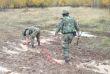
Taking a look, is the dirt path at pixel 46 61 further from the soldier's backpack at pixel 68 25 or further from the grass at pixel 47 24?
the grass at pixel 47 24

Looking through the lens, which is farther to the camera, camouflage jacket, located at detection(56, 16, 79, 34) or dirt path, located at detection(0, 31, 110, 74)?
camouflage jacket, located at detection(56, 16, 79, 34)

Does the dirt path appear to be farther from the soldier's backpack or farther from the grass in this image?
the grass

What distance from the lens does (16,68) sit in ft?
53.9

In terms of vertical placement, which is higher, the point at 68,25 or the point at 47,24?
the point at 68,25

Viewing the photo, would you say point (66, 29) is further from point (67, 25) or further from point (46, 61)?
point (46, 61)

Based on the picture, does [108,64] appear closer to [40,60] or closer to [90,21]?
[40,60]

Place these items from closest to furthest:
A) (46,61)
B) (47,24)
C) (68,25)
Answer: (68,25) < (46,61) < (47,24)

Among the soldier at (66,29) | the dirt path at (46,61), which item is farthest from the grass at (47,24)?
the soldier at (66,29)

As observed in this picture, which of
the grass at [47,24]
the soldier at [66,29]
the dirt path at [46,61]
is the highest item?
the soldier at [66,29]

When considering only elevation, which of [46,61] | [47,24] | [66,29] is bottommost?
[47,24]

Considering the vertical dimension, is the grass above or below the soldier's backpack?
below

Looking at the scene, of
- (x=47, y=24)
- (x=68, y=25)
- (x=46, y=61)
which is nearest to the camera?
(x=68, y=25)

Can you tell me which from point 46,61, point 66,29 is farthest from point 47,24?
point 66,29

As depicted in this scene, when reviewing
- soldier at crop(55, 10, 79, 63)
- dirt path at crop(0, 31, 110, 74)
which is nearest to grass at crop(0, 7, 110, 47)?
dirt path at crop(0, 31, 110, 74)
